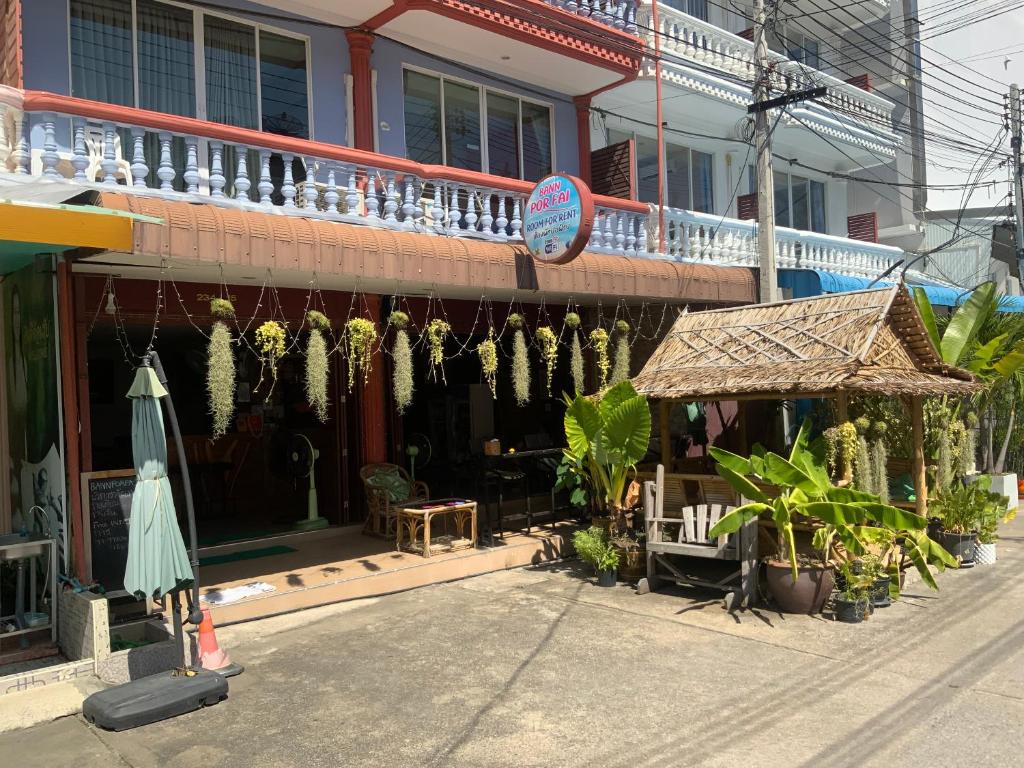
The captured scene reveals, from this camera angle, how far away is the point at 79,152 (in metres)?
7.16

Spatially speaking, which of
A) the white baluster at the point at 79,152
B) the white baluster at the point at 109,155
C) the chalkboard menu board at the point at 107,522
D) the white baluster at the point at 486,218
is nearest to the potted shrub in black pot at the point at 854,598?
the white baluster at the point at 486,218

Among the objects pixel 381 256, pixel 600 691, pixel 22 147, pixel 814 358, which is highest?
pixel 22 147

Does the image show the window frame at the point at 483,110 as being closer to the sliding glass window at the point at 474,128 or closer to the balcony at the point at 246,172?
the sliding glass window at the point at 474,128

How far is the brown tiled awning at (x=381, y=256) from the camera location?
7.09 meters

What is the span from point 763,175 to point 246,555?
8.72m

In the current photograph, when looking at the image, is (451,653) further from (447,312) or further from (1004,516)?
(1004,516)

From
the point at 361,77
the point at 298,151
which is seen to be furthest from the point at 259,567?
the point at 361,77

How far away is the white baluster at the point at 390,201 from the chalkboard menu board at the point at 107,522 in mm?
3828

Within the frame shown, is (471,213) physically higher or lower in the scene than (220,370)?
higher

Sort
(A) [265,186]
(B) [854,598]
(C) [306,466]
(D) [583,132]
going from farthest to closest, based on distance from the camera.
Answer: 1. (D) [583,132]
2. (C) [306,466]
3. (A) [265,186]
4. (B) [854,598]

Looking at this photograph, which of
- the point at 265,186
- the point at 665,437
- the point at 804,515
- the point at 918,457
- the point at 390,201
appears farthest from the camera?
the point at 665,437

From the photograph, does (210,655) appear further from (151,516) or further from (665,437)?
(665,437)

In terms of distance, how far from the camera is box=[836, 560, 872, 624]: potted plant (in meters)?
7.42

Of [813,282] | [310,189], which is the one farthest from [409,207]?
[813,282]
